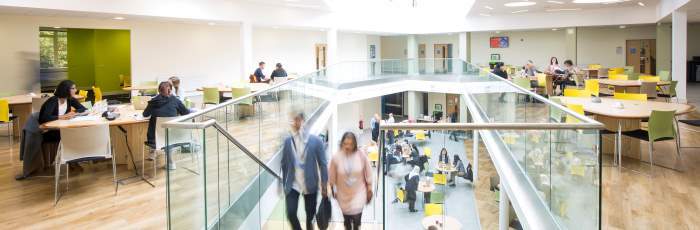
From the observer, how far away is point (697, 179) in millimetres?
6141

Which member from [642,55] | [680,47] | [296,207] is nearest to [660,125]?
[296,207]

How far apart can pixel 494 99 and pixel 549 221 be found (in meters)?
4.55

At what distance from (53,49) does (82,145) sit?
1404cm

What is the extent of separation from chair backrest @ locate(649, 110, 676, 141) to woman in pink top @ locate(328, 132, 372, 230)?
470 centimetres

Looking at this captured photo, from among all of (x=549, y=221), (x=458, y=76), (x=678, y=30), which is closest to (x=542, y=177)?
(x=549, y=221)

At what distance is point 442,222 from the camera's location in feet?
28.6

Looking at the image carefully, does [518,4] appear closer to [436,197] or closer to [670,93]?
[670,93]

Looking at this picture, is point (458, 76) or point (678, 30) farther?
point (458, 76)

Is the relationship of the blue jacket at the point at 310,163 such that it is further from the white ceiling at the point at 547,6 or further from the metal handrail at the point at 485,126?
the white ceiling at the point at 547,6

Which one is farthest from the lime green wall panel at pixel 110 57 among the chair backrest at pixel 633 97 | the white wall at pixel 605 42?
the white wall at pixel 605 42

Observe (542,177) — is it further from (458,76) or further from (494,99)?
(458,76)

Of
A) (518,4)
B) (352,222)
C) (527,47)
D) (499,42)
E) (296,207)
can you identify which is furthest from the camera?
(499,42)

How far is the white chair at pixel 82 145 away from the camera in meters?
5.49

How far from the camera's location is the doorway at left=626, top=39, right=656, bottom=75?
19.8 metres
